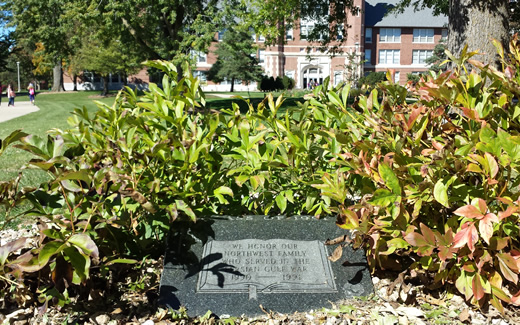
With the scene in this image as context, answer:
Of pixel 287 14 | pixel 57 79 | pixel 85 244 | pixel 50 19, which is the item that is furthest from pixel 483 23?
pixel 57 79

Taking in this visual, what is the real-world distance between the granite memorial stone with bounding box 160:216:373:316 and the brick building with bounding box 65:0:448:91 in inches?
2212

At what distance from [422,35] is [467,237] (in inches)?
2665

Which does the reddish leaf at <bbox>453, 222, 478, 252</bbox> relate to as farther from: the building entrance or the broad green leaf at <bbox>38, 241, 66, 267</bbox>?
the building entrance

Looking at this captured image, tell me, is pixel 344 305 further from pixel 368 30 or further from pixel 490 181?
pixel 368 30

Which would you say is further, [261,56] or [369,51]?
[369,51]

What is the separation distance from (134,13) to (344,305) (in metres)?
16.6

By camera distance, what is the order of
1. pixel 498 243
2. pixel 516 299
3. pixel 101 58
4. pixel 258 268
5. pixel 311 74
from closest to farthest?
pixel 498 243 → pixel 516 299 → pixel 258 268 → pixel 101 58 → pixel 311 74

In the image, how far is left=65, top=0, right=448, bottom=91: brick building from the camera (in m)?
59.5

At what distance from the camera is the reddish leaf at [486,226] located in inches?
87.8

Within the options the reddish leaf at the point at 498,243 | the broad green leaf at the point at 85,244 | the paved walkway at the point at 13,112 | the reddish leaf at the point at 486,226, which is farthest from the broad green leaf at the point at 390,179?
the paved walkway at the point at 13,112

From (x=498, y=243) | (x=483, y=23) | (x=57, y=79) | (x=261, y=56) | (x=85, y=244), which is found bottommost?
(x=498, y=243)

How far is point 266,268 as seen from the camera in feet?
9.38

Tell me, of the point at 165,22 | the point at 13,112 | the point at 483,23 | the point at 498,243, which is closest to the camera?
the point at 498,243

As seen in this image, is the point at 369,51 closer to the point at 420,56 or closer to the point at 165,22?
the point at 420,56
